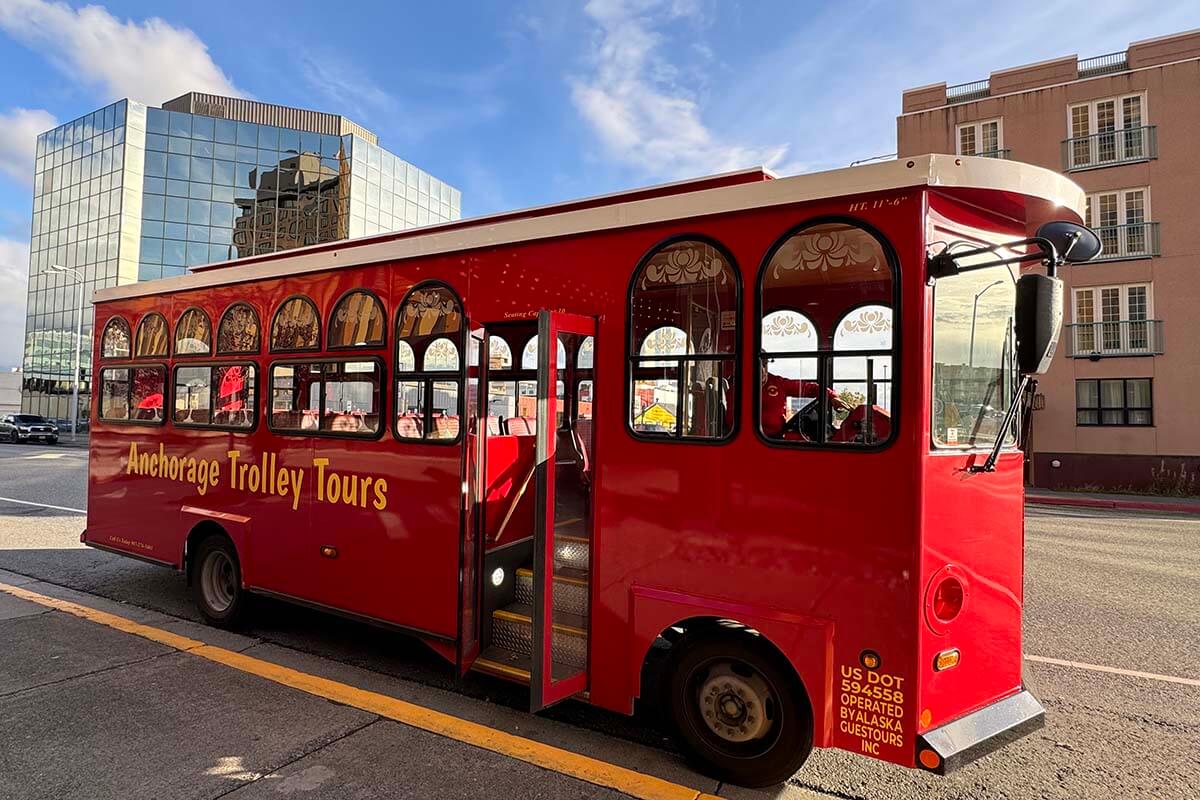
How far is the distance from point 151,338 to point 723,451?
592cm

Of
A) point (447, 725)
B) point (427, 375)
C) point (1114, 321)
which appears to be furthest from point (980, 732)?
point (1114, 321)

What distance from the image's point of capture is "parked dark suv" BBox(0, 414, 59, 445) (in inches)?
1314

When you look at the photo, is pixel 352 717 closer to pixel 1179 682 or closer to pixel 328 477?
pixel 328 477

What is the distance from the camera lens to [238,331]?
571 cm

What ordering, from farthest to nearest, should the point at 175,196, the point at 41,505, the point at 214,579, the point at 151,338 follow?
the point at 175,196
the point at 41,505
the point at 151,338
the point at 214,579

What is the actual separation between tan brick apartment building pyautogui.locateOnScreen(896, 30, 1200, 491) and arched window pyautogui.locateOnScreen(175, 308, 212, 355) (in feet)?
70.6

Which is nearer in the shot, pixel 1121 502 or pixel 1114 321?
pixel 1121 502

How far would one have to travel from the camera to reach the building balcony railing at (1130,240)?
1959 centimetres

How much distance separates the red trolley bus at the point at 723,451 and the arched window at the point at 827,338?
0.01 m

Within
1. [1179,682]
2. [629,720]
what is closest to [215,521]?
[629,720]

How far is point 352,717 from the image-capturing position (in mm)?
4066

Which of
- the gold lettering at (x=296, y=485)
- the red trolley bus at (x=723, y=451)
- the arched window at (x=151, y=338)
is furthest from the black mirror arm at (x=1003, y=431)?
the arched window at (x=151, y=338)

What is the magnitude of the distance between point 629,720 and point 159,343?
552 cm

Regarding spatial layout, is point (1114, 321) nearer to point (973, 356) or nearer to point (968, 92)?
point (968, 92)
